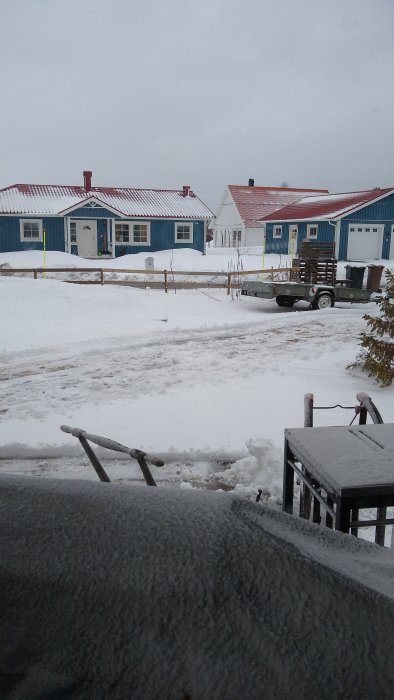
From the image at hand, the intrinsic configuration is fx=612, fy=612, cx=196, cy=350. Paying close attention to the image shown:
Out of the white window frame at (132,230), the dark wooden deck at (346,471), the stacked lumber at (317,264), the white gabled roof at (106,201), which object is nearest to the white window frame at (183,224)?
the white gabled roof at (106,201)

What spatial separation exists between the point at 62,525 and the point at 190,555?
331 mm

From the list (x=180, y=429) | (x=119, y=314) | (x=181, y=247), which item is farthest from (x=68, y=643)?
(x=181, y=247)

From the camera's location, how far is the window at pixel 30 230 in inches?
1390

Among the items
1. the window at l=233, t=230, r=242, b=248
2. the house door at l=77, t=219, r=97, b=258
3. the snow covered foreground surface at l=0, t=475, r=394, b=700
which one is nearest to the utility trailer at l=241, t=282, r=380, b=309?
the snow covered foreground surface at l=0, t=475, r=394, b=700

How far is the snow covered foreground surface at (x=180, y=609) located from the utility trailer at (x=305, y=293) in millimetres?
17827

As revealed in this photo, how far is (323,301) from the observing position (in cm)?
2008

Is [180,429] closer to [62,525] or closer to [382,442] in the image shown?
[382,442]

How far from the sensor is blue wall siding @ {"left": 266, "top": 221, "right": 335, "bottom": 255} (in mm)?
38188

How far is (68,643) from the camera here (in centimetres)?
127

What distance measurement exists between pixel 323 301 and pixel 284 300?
1.33 meters

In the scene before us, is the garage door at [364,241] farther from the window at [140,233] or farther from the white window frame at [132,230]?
the window at [140,233]

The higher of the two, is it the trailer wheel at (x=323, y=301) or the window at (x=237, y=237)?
the window at (x=237, y=237)

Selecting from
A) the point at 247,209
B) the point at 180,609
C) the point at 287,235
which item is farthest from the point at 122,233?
the point at 180,609

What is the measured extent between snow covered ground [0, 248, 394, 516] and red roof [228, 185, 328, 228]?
111 feet
